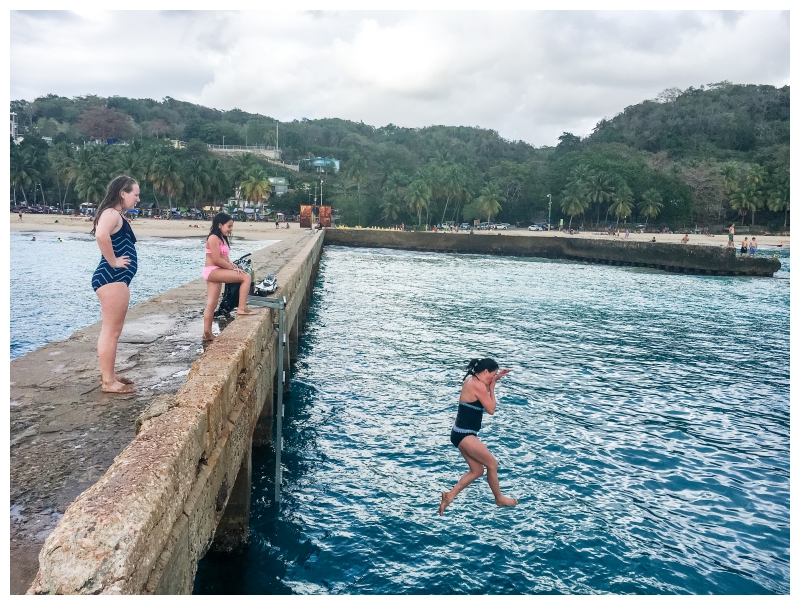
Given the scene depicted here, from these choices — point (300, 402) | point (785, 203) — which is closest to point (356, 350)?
point (300, 402)

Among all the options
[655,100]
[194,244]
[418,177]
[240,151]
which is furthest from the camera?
[240,151]

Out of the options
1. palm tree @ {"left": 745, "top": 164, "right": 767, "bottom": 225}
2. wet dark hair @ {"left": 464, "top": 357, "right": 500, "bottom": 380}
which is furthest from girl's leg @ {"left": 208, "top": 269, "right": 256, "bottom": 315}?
palm tree @ {"left": 745, "top": 164, "right": 767, "bottom": 225}

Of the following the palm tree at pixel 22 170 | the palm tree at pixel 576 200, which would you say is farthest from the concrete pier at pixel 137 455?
the palm tree at pixel 22 170

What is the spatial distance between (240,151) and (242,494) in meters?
138

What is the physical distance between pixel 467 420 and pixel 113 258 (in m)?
3.32

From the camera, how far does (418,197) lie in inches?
3172

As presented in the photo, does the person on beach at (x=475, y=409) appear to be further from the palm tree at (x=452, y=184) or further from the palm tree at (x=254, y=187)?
the palm tree at (x=254, y=187)

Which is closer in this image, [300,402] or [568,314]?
[300,402]

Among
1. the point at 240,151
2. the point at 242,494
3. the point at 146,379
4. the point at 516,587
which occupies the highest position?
the point at 240,151

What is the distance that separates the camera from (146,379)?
20.2 ft

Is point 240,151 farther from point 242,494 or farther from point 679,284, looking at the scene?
point 242,494

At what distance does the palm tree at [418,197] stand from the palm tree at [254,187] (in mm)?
18449

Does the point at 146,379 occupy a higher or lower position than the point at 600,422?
higher

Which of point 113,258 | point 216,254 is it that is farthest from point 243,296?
point 113,258
